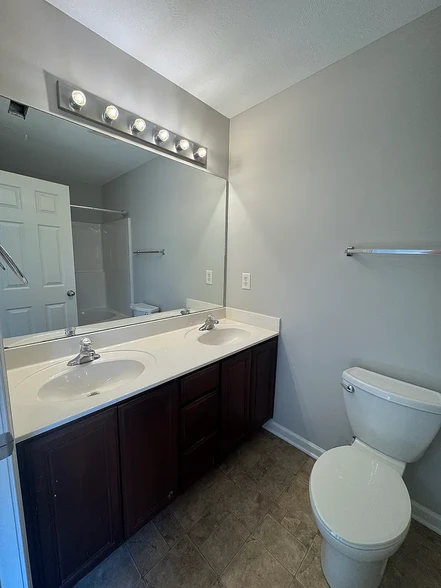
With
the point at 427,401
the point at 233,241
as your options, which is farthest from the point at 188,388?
the point at 233,241

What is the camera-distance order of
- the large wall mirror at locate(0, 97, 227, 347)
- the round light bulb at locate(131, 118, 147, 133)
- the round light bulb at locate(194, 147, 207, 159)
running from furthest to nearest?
the round light bulb at locate(194, 147, 207, 159) → the round light bulb at locate(131, 118, 147, 133) → the large wall mirror at locate(0, 97, 227, 347)

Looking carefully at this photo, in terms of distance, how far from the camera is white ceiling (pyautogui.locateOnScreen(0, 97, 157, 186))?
3.56 ft

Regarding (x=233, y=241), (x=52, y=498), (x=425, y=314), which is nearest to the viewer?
(x=52, y=498)

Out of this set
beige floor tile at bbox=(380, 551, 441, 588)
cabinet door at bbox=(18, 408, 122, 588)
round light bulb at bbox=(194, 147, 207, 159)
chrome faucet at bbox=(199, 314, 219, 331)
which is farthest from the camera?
chrome faucet at bbox=(199, 314, 219, 331)

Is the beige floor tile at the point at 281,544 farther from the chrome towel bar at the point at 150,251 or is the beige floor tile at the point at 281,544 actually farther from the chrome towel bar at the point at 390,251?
the chrome towel bar at the point at 150,251

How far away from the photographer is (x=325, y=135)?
142cm

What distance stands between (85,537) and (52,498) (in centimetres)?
26

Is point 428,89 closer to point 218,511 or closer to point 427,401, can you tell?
point 427,401

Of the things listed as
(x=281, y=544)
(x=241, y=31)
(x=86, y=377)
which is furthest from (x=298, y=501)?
(x=241, y=31)

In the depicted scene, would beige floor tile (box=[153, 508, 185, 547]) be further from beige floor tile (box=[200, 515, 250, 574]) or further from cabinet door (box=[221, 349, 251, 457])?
cabinet door (box=[221, 349, 251, 457])

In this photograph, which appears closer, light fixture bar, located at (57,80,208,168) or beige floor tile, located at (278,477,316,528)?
light fixture bar, located at (57,80,208,168)

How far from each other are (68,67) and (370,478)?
7.45ft

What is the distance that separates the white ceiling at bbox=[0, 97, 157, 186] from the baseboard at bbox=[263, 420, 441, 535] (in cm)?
205

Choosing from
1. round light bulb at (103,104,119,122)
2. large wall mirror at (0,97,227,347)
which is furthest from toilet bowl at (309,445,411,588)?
round light bulb at (103,104,119,122)
